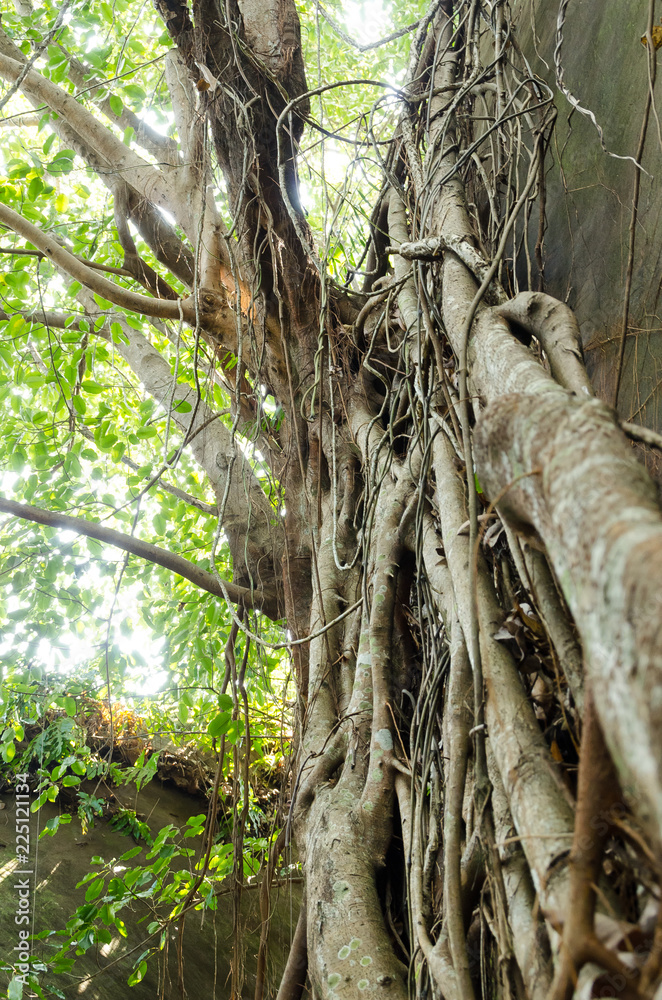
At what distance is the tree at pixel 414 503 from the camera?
1.89 feet

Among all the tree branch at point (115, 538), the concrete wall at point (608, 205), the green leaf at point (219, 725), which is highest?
the concrete wall at point (608, 205)

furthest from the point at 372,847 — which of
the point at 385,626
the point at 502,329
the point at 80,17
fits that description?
the point at 80,17

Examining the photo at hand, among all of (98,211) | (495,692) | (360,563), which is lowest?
(495,692)

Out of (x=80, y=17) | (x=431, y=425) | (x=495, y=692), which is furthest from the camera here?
(x=80, y=17)

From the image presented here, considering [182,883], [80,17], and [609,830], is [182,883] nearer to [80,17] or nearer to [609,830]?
[609,830]

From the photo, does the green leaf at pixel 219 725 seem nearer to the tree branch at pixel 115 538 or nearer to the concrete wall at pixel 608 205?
the tree branch at pixel 115 538

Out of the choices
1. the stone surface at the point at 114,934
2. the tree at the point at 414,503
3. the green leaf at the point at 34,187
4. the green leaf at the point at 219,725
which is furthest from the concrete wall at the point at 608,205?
the stone surface at the point at 114,934

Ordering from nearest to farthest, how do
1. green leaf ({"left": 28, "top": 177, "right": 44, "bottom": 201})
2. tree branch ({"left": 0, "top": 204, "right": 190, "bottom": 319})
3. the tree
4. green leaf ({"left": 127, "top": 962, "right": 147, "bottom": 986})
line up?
the tree, green leaf ({"left": 127, "top": 962, "right": 147, "bottom": 986}), tree branch ({"left": 0, "top": 204, "right": 190, "bottom": 319}), green leaf ({"left": 28, "top": 177, "right": 44, "bottom": 201})

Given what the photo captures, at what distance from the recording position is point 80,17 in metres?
2.44

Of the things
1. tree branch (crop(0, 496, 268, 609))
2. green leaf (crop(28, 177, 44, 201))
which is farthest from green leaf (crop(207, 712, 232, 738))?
green leaf (crop(28, 177, 44, 201))

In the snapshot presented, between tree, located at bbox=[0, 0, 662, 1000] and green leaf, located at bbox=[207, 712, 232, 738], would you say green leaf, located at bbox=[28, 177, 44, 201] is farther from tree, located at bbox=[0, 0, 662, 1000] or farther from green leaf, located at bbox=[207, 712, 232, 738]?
green leaf, located at bbox=[207, 712, 232, 738]

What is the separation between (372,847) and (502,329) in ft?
3.27

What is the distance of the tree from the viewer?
57cm

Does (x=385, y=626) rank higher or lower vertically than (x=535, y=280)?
lower
